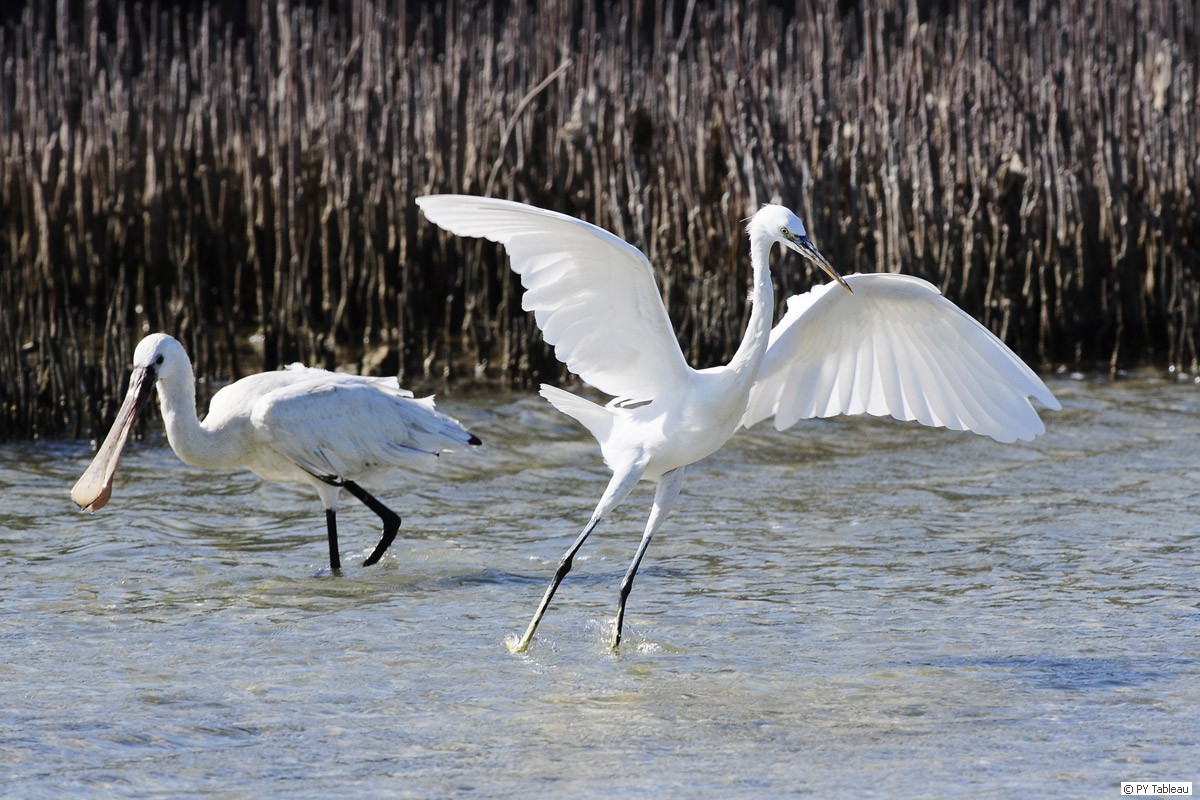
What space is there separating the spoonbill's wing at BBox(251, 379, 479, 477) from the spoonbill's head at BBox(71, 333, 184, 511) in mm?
395

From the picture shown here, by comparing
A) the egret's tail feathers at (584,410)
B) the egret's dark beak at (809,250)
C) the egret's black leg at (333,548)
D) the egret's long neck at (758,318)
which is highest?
the egret's dark beak at (809,250)

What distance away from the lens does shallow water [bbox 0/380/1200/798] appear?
419 cm

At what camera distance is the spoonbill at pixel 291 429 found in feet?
21.3

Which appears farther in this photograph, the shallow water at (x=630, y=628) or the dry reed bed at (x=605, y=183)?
the dry reed bed at (x=605, y=183)

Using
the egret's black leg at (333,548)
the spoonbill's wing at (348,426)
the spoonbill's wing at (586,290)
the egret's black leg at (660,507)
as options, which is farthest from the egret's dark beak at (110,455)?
the egret's black leg at (660,507)

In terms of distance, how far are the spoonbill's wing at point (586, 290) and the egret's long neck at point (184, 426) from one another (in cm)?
183

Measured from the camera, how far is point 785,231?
503cm

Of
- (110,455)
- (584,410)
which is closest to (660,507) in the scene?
(584,410)

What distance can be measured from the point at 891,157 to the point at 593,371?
512 cm

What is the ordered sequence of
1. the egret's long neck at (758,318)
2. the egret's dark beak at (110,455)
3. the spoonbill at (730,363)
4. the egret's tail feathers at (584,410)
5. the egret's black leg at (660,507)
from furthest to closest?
the egret's dark beak at (110,455) → the egret's black leg at (660,507) → the egret's tail feathers at (584,410) → the egret's long neck at (758,318) → the spoonbill at (730,363)

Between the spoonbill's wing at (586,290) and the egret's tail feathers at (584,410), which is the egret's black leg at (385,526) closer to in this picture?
the egret's tail feathers at (584,410)

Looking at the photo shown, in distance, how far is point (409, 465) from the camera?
6.93 m

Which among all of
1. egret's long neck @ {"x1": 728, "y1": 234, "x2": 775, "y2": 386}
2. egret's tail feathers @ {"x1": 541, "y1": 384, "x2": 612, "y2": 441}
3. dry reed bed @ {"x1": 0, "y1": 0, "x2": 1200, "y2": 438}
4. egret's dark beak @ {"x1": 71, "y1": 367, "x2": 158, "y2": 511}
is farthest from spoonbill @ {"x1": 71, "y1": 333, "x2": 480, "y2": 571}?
dry reed bed @ {"x1": 0, "y1": 0, "x2": 1200, "y2": 438}

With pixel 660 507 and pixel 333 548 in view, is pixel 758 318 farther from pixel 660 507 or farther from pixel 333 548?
pixel 333 548
